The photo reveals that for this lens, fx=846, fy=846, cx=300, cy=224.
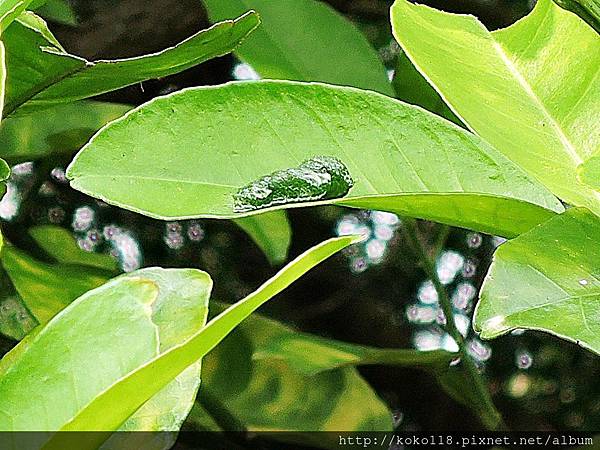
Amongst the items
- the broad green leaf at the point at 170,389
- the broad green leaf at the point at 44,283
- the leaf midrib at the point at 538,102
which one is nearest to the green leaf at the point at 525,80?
the leaf midrib at the point at 538,102

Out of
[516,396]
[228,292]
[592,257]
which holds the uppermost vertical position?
[592,257]

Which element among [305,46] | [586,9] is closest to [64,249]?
[305,46]

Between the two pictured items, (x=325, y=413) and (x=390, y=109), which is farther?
(x=325, y=413)

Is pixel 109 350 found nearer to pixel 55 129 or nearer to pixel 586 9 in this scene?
pixel 586 9

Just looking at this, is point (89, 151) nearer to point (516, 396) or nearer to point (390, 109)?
point (390, 109)

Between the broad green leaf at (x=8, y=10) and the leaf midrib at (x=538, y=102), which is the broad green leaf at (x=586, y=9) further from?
the broad green leaf at (x=8, y=10)

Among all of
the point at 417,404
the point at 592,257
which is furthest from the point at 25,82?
the point at 417,404
